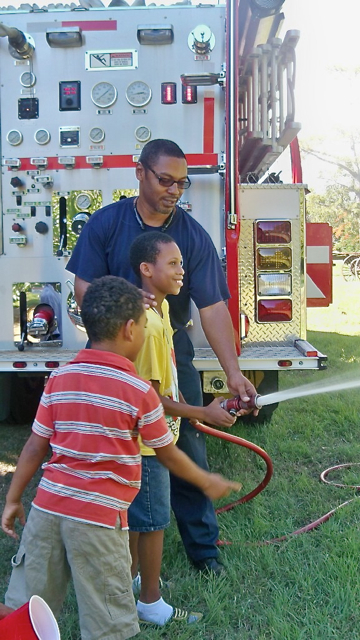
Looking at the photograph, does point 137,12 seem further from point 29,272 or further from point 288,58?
point 29,272

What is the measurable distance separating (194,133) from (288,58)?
2.99 ft

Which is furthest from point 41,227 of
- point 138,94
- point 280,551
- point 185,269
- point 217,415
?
point 280,551

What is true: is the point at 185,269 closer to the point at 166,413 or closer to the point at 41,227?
the point at 166,413

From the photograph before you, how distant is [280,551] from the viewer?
3510 mm

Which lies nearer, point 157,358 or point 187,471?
point 187,471

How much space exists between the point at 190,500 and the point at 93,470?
130 centimetres

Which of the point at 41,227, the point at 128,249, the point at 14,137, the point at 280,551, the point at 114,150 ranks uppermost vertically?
the point at 14,137

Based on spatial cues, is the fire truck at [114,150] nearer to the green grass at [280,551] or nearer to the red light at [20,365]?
the red light at [20,365]

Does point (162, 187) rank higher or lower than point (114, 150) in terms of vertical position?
lower

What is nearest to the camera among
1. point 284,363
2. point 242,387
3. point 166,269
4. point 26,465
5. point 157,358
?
point 26,465

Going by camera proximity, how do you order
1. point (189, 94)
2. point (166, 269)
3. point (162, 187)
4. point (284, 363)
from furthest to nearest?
1. point (189, 94)
2. point (284, 363)
3. point (162, 187)
4. point (166, 269)

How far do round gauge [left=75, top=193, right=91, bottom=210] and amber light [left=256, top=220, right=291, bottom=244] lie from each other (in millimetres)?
1203

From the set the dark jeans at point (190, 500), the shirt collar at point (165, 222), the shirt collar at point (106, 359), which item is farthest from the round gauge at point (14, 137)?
the shirt collar at point (106, 359)

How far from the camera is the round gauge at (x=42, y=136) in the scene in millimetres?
4781
